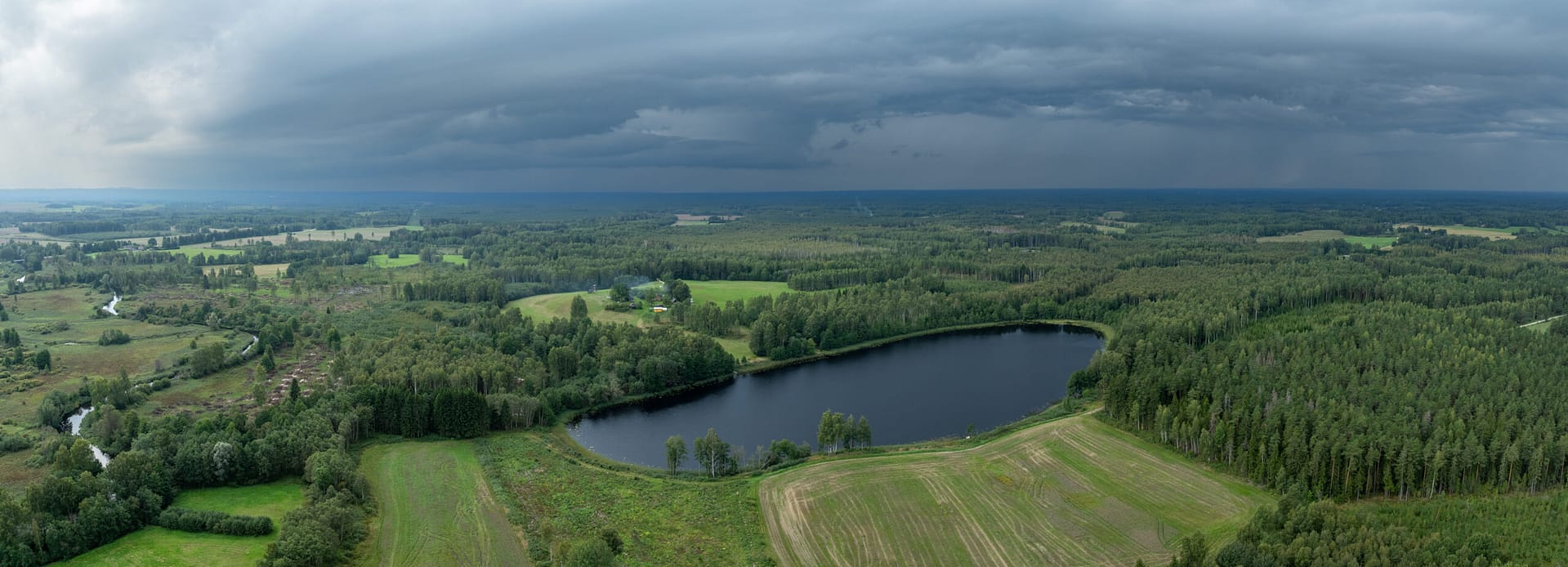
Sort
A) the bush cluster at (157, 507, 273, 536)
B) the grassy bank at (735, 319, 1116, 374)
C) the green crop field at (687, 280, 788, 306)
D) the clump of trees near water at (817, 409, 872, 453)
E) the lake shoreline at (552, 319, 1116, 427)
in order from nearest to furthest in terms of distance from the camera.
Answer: the bush cluster at (157, 507, 273, 536) < the clump of trees near water at (817, 409, 872, 453) < the lake shoreline at (552, 319, 1116, 427) < the grassy bank at (735, 319, 1116, 374) < the green crop field at (687, 280, 788, 306)

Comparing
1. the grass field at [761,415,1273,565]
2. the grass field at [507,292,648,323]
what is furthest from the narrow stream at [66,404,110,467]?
the grass field at [761,415,1273,565]

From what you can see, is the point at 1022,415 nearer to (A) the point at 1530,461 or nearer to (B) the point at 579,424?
(A) the point at 1530,461

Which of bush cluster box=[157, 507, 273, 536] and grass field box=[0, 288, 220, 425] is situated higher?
grass field box=[0, 288, 220, 425]

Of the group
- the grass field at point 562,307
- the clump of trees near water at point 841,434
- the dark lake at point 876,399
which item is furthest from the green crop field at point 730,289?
the clump of trees near water at point 841,434

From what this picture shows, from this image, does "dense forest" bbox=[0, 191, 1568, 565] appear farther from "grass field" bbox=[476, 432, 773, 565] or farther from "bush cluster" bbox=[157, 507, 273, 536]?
"grass field" bbox=[476, 432, 773, 565]

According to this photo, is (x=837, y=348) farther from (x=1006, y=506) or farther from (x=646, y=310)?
(x=1006, y=506)

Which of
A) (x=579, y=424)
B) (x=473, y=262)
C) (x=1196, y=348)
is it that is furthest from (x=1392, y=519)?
(x=473, y=262)

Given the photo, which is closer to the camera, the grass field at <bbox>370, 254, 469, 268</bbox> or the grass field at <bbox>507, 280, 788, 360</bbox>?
the grass field at <bbox>507, 280, 788, 360</bbox>
